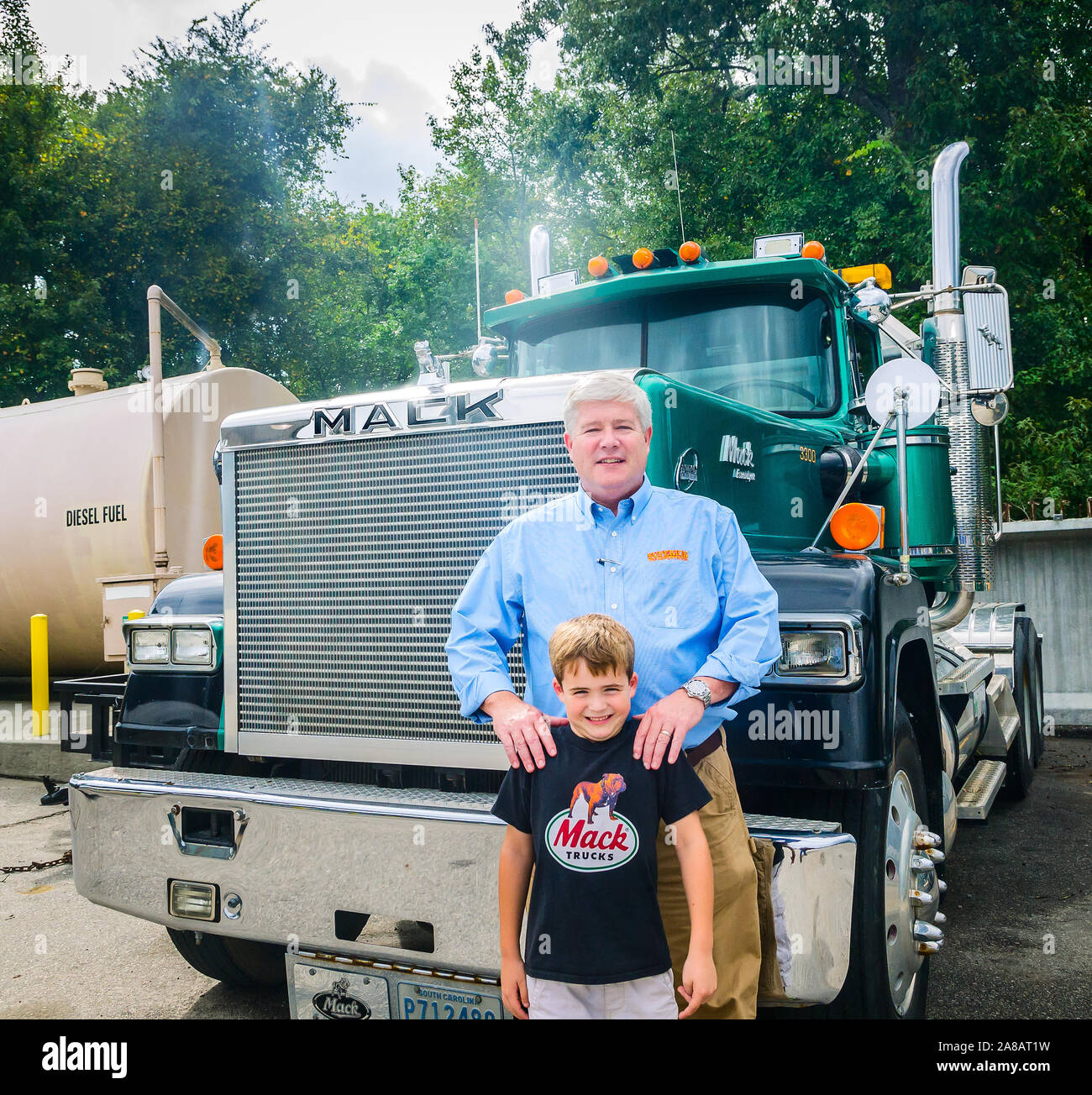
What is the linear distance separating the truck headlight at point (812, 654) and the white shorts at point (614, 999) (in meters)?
0.88

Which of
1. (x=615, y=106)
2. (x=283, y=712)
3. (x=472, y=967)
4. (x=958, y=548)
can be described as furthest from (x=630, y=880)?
(x=615, y=106)

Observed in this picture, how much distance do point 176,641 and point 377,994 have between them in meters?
1.53

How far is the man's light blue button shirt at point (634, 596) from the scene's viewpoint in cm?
235

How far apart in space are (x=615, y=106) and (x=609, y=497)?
18976 millimetres

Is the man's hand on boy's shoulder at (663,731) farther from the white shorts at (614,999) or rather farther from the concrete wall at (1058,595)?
the concrete wall at (1058,595)

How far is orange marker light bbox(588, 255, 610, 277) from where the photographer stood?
4727 mm

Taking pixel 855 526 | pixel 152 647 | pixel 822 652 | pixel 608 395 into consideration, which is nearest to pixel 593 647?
pixel 608 395

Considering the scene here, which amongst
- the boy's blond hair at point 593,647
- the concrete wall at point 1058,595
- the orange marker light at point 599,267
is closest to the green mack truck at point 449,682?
the orange marker light at point 599,267

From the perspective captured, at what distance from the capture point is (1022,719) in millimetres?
7023

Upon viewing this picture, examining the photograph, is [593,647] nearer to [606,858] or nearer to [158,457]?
[606,858]

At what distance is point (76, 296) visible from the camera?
53.9 ft

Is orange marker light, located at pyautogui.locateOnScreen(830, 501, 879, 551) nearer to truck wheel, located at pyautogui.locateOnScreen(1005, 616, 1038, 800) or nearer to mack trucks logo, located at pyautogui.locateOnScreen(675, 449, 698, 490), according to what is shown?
mack trucks logo, located at pyautogui.locateOnScreen(675, 449, 698, 490)

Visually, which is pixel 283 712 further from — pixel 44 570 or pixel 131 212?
pixel 131 212
